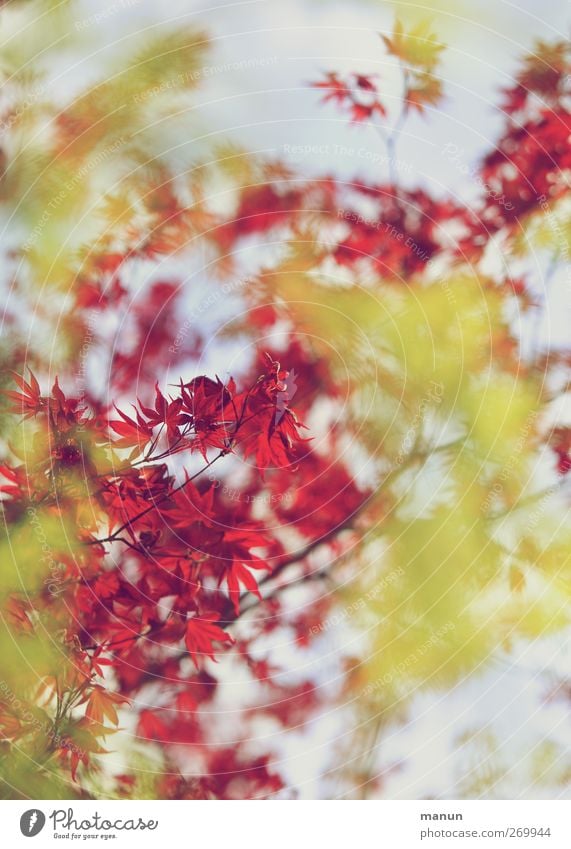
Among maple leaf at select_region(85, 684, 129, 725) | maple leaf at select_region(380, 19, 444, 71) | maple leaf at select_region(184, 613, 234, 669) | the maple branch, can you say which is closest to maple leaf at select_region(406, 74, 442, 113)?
maple leaf at select_region(380, 19, 444, 71)

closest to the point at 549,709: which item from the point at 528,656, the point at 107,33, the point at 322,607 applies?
the point at 528,656

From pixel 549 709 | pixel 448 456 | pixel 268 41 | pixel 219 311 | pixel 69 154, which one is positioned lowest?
pixel 549 709

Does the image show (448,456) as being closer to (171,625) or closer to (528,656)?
(528,656)

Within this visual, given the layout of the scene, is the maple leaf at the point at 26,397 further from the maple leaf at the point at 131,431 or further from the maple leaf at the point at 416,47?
the maple leaf at the point at 416,47
